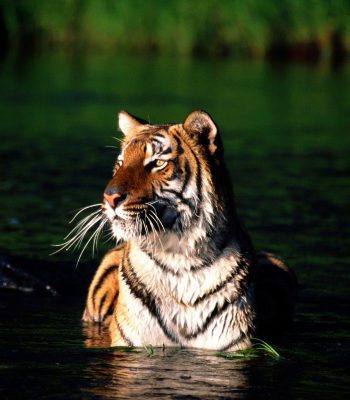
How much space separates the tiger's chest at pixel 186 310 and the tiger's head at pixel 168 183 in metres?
0.27

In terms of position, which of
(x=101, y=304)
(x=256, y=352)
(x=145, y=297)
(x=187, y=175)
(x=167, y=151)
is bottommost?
(x=256, y=352)

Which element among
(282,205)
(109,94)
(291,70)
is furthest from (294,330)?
(291,70)

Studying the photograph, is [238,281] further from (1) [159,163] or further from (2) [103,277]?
(2) [103,277]

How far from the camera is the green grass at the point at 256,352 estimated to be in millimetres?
6922

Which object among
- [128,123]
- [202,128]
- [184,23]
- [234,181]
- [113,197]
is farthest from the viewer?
[184,23]

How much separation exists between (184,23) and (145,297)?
93.3 ft

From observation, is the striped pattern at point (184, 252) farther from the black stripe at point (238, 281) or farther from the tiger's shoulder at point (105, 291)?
the tiger's shoulder at point (105, 291)

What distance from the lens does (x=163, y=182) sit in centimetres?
681

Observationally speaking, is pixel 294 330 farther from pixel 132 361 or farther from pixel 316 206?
pixel 316 206

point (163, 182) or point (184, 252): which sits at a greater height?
point (163, 182)

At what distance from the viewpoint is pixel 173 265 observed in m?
6.93

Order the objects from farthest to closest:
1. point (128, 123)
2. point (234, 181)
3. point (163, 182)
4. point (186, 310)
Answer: point (234, 181) → point (128, 123) → point (186, 310) → point (163, 182)

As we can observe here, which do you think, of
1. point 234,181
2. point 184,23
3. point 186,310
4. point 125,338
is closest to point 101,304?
point 125,338

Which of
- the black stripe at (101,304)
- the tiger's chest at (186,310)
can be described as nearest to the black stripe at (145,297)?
the tiger's chest at (186,310)
